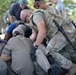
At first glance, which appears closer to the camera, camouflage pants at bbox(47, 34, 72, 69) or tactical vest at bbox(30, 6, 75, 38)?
camouflage pants at bbox(47, 34, 72, 69)

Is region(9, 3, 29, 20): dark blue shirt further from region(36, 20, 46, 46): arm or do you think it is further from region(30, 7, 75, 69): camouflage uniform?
region(36, 20, 46, 46): arm

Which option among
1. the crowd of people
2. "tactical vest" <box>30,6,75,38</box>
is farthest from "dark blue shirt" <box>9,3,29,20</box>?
"tactical vest" <box>30,6,75,38</box>

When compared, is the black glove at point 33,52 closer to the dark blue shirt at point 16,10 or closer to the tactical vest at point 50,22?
the tactical vest at point 50,22

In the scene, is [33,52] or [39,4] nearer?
[33,52]

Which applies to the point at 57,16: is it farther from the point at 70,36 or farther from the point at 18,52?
the point at 18,52

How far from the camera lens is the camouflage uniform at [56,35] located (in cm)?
388

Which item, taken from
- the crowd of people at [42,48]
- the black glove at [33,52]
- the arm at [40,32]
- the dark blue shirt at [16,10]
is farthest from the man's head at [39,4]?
the dark blue shirt at [16,10]

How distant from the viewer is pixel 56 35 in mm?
4035

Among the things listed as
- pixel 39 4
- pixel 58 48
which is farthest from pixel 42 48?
pixel 39 4

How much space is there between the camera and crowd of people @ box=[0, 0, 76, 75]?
380 cm

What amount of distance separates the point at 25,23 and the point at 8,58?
34.6 inches

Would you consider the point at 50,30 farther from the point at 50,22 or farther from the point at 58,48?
the point at 58,48

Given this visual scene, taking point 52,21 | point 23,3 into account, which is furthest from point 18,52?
point 23,3

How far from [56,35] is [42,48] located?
34 centimetres
